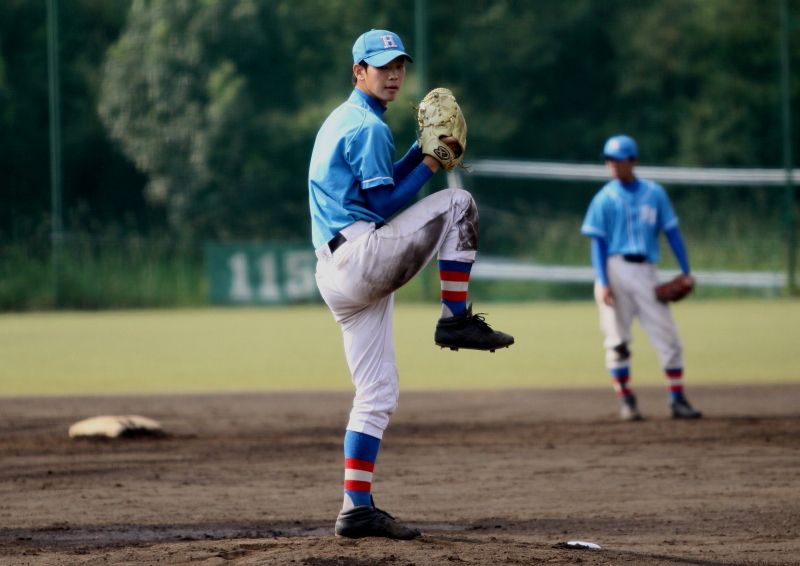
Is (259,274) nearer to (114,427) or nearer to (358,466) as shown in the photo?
(114,427)

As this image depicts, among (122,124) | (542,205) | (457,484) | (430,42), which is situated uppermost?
(430,42)

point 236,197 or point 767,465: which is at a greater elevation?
point 236,197

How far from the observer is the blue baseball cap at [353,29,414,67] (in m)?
3.78

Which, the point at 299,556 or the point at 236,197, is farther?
the point at 236,197

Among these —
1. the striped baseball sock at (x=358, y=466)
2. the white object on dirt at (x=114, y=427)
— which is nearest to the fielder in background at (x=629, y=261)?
the white object on dirt at (x=114, y=427)

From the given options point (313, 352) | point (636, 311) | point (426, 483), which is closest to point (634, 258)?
point (636, 311)

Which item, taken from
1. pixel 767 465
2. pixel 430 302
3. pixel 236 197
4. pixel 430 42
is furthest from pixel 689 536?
pixel 430 42

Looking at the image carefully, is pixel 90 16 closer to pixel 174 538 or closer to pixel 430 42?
pixel 430 42

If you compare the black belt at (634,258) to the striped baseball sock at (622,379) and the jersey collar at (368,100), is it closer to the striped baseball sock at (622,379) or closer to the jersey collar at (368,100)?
the striped baseball sock at (622,379)

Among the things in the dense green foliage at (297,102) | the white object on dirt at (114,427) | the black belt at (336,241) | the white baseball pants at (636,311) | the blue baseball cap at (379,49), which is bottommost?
the white object on dirt at (114,427)

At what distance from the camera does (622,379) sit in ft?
23.4

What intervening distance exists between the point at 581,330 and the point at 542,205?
6.38 meters

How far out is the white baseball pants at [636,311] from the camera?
23.7 feet

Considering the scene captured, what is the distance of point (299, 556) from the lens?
345cm
